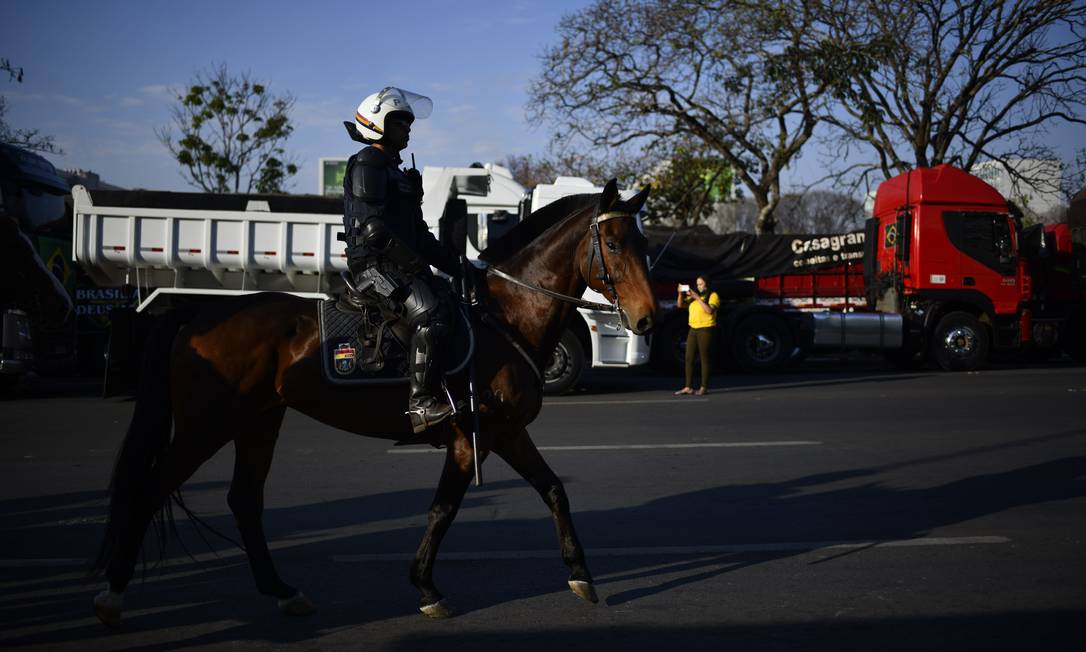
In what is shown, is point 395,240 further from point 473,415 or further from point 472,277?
point 473,415

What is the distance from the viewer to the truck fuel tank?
1866 cm

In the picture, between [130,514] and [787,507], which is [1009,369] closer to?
[787,507]

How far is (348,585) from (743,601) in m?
2.13

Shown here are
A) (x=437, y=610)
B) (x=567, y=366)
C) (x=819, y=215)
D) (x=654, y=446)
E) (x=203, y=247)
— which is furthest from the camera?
(x=819, y=215)

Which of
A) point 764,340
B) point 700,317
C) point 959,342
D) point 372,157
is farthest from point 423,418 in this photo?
point 959,342

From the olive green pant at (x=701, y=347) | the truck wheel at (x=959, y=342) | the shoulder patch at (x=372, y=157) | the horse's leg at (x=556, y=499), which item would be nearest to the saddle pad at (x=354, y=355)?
the horse's leg at (x=556, y=499)

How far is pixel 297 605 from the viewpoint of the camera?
4660 mm

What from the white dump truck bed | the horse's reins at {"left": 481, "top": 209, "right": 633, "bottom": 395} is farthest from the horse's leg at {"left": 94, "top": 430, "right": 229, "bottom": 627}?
the white dump truck bed

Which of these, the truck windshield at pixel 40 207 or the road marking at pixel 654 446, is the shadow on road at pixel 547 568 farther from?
the truck windshield at pixel 40 207

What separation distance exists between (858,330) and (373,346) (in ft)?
50.8

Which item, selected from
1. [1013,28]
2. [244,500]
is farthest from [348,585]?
[1013,28]

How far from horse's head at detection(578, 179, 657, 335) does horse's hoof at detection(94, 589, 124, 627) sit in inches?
113

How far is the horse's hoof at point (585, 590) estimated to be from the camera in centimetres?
480

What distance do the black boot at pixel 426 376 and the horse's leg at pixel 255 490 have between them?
2.61 ft
